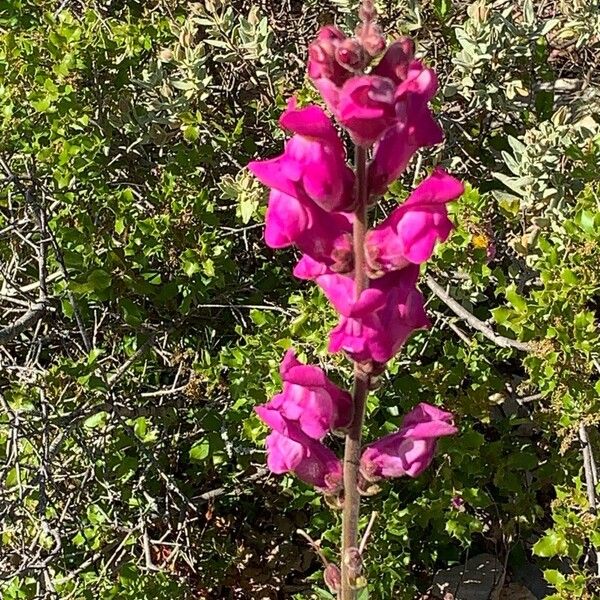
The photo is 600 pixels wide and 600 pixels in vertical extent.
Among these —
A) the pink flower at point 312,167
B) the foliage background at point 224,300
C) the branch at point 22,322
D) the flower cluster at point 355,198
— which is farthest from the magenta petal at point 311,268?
the branch at point 22,322

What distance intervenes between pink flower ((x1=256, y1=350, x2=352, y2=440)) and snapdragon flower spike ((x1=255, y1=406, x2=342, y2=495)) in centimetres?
3

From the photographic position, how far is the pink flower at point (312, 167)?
125cm

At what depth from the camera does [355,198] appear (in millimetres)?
1292

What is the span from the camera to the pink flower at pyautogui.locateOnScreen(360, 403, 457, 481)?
4.78 ft

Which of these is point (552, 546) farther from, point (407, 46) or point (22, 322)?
point (22, 322)

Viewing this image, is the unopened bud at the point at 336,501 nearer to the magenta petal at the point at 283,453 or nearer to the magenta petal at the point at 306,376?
the magenta petal at the point at 283,453

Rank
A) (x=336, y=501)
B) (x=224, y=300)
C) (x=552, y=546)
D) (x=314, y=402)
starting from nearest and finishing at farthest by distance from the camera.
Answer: (x=314, y=402), (x=336, y=501), (x=552, y=546), (x=224, y=300)

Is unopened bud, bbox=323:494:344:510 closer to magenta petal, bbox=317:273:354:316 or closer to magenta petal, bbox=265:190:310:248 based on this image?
magenta petal, bbox=317:273:354:316

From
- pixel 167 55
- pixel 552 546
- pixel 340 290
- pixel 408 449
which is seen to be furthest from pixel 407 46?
pixel 167 55

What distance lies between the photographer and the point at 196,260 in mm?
2281

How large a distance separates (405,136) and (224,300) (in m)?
1.46

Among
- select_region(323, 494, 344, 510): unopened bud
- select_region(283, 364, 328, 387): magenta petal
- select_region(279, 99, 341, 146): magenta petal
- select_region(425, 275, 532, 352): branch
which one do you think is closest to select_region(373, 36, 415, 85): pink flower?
select_region(279, 99, 341, 146): magenta petal

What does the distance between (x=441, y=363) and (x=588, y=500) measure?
1.69 ft

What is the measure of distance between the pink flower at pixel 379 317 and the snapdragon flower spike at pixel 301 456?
194 mm
